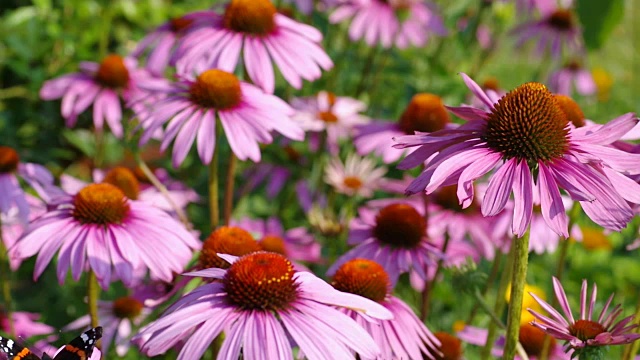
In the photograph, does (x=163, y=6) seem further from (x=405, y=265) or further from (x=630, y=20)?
(x=630, y=20)

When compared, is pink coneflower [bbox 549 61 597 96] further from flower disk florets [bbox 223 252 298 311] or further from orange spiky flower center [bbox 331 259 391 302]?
flower disk florets [bbox 223 252 298 311]

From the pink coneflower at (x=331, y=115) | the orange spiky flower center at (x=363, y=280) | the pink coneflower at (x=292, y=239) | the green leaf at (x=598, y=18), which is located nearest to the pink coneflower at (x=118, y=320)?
the pink coneflower at (x=292, y=239)

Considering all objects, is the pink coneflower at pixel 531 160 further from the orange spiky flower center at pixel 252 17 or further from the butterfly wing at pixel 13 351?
the orange spiky flower center at pixel 252 17

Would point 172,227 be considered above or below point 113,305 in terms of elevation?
above

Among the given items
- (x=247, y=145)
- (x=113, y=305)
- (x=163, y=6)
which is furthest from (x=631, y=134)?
(x=163, y=6)

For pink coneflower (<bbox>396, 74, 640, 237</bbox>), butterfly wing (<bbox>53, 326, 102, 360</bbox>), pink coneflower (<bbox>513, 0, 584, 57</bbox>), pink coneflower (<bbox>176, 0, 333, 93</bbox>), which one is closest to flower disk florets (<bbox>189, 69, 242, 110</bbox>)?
pink coneflower (<bbox>176, 0, 333, 93</bbox>)
